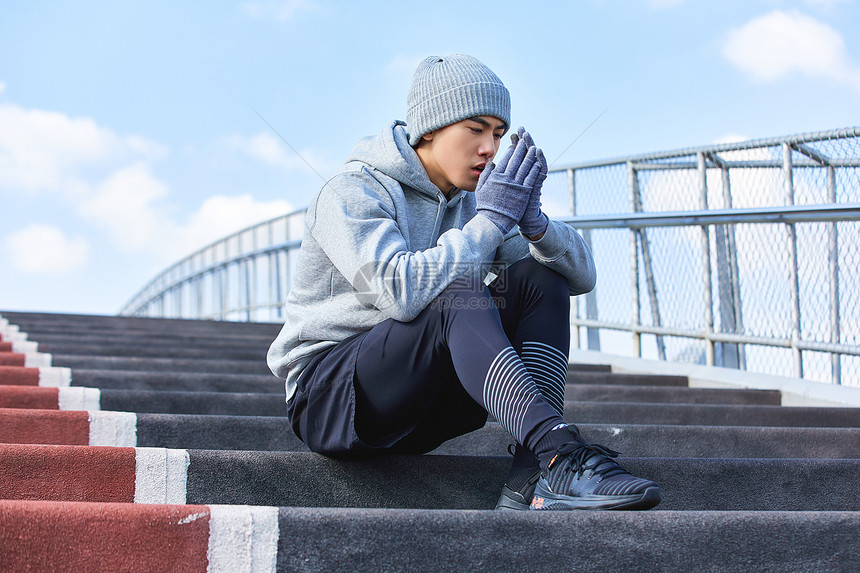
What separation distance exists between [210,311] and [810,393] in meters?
9.50

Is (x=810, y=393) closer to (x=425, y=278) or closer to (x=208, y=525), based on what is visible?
(x=425, y=278)

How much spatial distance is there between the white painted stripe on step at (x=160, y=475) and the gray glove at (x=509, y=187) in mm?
772

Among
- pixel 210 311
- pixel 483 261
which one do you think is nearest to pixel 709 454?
pixel 483 261

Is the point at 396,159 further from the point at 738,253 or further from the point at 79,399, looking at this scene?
the point at 738,253

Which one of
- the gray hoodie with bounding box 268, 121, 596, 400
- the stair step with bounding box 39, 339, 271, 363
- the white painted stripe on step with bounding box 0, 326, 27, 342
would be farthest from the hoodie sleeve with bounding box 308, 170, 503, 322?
the white painted stripe on step with bounding box 0, 326, 27, 342

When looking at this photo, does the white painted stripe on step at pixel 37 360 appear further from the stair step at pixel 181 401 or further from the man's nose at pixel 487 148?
the man's nose at pixel 487 148

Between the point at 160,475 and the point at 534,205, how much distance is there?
92 centimetres

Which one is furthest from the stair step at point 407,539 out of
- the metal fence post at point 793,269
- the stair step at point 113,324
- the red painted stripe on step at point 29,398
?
the stair step at point 113,324

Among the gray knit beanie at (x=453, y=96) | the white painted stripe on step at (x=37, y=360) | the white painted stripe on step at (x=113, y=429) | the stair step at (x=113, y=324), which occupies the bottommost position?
the white painted stripe on step at (x=113, y=429)

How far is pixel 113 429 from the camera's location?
7.13 feet

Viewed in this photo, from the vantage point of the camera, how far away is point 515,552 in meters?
1.34

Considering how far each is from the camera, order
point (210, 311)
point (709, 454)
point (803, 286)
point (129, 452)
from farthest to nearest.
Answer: point (210, 311)
point (803, 286)
point (709, 454)
point (129, 452)

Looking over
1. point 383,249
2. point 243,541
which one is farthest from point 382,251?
point 243,541

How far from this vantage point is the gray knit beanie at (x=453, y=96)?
80.4 inches
